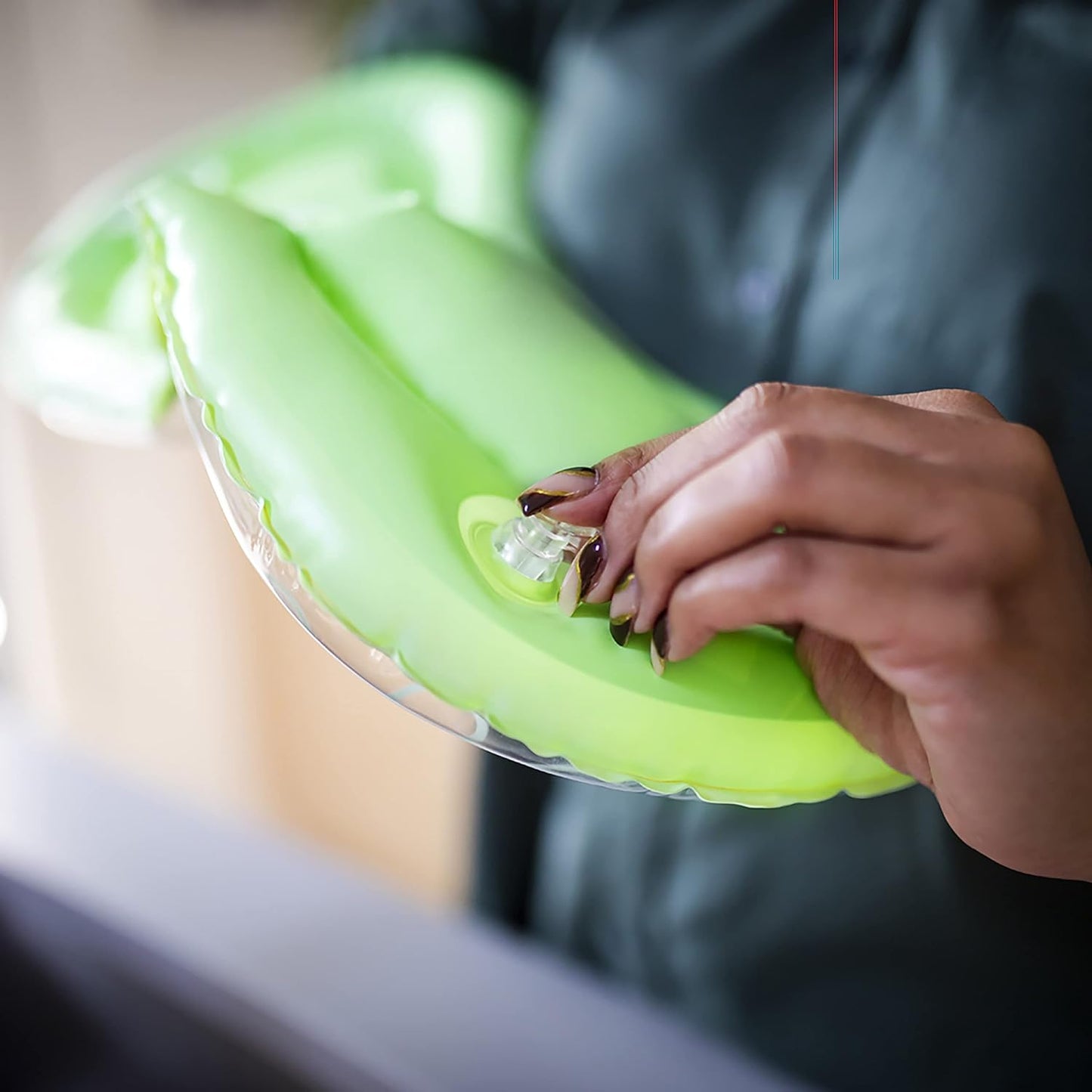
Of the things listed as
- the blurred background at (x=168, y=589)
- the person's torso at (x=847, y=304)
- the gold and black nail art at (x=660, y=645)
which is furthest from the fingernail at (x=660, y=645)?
the blurred background at (x=168, y=589)

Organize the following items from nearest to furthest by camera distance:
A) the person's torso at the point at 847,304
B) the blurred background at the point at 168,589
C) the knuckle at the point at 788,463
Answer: the knuckle at the point at 788,463
the person's torso at the point at 847,304
the blurred background at the point at 168,589

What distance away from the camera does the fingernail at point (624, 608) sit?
0.28m

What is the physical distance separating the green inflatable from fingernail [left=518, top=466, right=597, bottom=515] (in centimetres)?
A: 2

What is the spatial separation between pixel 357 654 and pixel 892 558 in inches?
5.8

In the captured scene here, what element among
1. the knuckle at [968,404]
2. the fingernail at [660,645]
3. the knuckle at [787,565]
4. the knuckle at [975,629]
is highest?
the knuckle at [968,404]

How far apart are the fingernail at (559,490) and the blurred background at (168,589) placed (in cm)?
81

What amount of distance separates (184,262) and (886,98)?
309mm

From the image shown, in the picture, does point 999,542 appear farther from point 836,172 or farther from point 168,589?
point 168,589

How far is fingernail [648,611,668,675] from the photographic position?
11.0 inches

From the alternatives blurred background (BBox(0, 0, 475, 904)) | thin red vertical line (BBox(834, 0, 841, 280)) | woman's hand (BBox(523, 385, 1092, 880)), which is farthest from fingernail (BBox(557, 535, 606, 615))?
blurred background (BBox(0, 0, 475, 904))

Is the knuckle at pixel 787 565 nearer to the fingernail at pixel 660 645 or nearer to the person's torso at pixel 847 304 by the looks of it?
the fingernail at pixel 660 645

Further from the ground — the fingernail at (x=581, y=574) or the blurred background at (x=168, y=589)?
the fingernail at (x=581, y=574)

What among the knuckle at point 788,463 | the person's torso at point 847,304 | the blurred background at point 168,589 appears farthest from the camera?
the blurred background at point 168,589

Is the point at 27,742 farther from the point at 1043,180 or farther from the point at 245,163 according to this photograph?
the point at 1043,180
